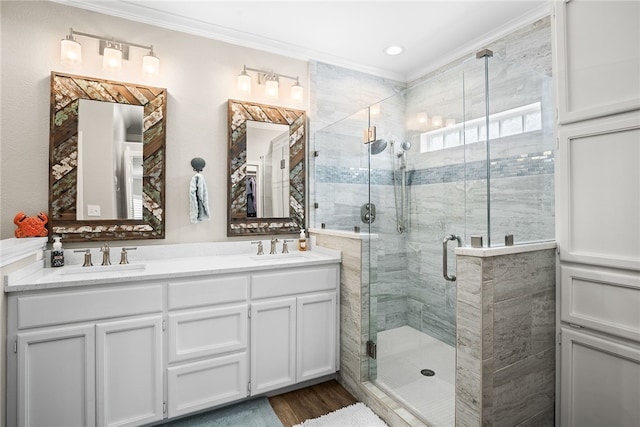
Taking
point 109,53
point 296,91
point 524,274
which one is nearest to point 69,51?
point 109,53

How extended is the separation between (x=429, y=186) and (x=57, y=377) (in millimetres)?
2479

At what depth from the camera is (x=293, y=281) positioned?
7.43 ft

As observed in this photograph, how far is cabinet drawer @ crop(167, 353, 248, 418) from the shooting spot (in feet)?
6.31

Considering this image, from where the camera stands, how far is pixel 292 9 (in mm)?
2318

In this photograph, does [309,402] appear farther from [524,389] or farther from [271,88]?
[271,88]

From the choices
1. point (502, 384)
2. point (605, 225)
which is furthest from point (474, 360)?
point (605, 225)

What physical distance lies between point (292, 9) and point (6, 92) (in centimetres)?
190

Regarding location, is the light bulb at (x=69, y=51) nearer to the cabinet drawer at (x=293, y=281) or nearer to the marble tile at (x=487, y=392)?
the cabinet drawer at (x=293, y=281)

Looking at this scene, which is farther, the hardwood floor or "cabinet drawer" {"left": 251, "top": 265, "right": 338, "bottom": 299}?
"cabinet drawer" {"left": 251, "top": 265, "right": 338, "bottom": 299}

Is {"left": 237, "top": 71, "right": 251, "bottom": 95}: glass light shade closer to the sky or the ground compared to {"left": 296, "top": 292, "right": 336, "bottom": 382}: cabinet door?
closer to the sky

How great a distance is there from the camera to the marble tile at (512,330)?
149 centimetres

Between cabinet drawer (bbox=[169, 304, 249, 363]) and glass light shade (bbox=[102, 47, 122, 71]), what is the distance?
1.73 meters

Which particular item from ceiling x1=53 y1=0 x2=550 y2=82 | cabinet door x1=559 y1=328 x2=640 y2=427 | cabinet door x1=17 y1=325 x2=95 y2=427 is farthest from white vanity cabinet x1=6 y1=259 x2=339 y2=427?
ceiling x1=53 y1=0 x2=550 y2=82

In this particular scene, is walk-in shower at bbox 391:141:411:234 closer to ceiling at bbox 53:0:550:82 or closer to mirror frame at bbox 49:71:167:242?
ceiling at bbox 53:0:550:82
